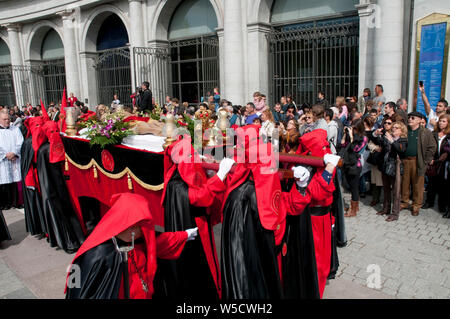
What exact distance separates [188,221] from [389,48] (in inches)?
326

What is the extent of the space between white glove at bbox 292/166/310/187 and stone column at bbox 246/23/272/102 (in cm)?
1076

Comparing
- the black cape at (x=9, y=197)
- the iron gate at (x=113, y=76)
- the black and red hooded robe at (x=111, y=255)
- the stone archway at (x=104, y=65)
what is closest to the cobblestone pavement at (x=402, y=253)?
the black and red hooded robe at (x=111, y=255)

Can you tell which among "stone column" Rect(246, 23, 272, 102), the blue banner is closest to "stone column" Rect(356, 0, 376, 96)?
the blue banner

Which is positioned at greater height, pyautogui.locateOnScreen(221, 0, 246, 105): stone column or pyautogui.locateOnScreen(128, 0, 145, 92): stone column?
pyautogui.locateOnScreen(128, 0, 145, 92): stone column

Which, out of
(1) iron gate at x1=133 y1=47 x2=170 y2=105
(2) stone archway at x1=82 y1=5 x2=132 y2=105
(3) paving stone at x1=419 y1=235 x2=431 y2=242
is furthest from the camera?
(2) stone archway at x1=82 y1=5 x2=132 y2=105

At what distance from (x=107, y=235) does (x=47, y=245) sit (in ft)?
13.7

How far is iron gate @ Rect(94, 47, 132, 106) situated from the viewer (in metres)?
18.7

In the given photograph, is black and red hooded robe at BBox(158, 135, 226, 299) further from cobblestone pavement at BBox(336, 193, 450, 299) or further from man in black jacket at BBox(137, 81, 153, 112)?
man in black jacket at BBox(137, 81, 153, 112)

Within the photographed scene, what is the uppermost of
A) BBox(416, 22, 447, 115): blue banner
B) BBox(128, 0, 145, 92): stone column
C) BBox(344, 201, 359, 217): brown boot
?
BBox(128, 0, 145, 92): stone column

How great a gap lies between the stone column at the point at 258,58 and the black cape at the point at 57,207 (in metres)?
9.00

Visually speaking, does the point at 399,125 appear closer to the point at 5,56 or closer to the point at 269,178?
the point at 269,178

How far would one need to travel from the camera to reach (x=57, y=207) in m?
5.63

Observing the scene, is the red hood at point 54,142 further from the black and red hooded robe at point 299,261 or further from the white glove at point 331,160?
the white glove at point 331,160

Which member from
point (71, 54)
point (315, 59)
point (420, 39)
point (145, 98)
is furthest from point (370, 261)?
point (71, 54)
